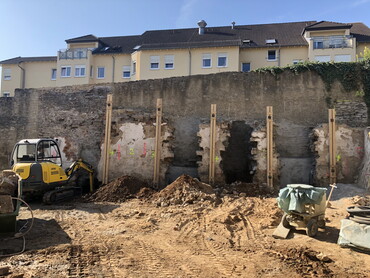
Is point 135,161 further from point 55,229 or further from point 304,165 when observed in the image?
point 304,165

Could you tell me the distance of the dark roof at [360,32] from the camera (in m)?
26.2

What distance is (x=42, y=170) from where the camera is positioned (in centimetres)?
973

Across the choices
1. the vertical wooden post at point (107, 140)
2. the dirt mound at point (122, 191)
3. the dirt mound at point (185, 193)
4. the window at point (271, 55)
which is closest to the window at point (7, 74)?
the vertical wooden post at point (107, 140)

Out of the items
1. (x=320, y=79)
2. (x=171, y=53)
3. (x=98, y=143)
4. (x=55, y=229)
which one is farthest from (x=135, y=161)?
(x=171, y=53)

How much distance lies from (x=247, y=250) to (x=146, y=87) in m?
9.63

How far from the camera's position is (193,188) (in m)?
10.0

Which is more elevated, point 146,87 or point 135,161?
point 146,87

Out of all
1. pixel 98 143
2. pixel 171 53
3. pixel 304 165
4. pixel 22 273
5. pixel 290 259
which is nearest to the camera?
pixel 22 273

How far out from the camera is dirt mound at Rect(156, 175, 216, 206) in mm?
9391

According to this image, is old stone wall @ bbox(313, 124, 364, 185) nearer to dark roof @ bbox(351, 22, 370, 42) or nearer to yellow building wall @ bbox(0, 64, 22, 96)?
dark roof @ bbox(351, 22, 370, 42)

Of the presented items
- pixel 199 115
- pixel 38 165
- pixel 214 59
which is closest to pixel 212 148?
pixel 199 115

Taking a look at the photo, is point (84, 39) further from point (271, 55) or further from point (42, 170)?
point (42, 170)

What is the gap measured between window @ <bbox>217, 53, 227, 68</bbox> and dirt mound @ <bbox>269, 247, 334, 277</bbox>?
75.1 feet

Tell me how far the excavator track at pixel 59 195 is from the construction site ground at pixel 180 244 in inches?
14.9
